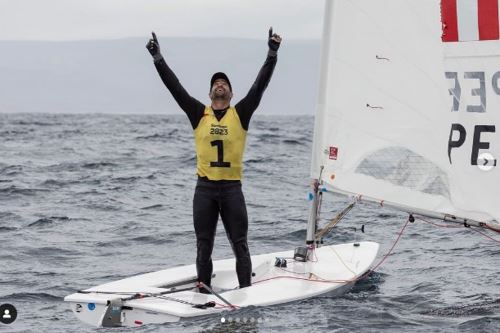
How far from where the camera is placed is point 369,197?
25.0ft

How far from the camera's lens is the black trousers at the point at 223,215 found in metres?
7.46

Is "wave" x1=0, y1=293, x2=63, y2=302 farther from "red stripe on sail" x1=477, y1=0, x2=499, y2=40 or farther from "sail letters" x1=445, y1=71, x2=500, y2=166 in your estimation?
"red stripe on sail" x1=477, y1=0, x2=499, y2=40

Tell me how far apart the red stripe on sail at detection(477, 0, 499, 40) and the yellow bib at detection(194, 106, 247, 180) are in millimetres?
1907

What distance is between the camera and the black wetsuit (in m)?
7.39

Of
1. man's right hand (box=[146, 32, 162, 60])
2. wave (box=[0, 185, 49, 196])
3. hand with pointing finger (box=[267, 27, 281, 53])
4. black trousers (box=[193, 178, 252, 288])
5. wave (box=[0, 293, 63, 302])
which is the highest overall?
hand with pointing finger (box=[267, 27, 281, 53])

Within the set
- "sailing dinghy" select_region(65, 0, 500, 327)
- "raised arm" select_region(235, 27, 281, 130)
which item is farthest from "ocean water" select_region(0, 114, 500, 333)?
"raised arm" select_region(235, 27, 281, 130)

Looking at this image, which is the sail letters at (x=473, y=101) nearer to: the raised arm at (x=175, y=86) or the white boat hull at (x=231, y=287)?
the white boat hull at (x=231, y=287)

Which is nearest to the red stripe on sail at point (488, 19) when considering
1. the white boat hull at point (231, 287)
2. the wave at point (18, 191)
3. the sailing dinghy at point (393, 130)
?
the sailing dinghy at point (393, 130)

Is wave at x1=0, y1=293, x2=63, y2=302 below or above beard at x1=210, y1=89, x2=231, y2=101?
below

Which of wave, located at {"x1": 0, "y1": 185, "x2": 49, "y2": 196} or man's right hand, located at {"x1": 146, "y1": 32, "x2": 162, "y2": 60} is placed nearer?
man's right hand, located at {"x1": 146, "y1": 32, "x2": 162, "y2": 60}

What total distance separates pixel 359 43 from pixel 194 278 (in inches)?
91.6

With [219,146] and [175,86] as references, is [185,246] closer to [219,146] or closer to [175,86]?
[219,146]

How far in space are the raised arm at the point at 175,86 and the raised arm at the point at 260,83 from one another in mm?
312

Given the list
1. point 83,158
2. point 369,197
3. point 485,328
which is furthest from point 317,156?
point 83,158
